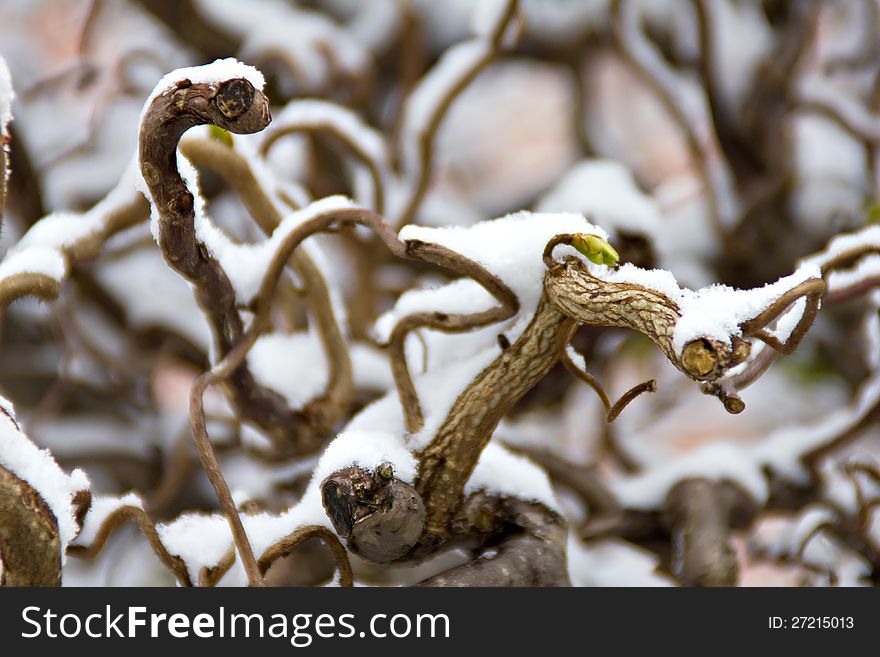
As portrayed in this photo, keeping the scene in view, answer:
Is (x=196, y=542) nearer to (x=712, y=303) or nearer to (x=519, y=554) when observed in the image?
(x=519, y=554)

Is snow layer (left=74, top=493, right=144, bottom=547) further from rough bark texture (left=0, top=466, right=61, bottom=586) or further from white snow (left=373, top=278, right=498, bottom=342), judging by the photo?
white snow (left=373, top=278, right=498, bottom=342)

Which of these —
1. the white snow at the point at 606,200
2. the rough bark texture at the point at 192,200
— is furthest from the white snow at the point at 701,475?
the rough bark texture at the point at 192,200

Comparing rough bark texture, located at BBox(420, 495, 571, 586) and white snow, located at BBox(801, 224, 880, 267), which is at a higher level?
white snow, located at BBox(801, 224, 880, 267)

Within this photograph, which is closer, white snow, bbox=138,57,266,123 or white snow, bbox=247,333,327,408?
white snow, bbox=138,57,266,123

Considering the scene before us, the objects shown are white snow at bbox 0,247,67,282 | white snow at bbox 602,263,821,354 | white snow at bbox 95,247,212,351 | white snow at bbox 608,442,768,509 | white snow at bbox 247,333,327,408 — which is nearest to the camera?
white snow at bbox 602,263,821,354

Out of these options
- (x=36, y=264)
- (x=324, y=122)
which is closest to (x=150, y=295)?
(x=324, y=122)

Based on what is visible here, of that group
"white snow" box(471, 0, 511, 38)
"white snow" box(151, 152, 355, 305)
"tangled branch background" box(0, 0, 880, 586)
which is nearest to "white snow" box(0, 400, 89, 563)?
"tangled branch background" box(0, 0, 880, 586)

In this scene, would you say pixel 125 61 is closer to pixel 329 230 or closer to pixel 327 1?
pixel 327 1
